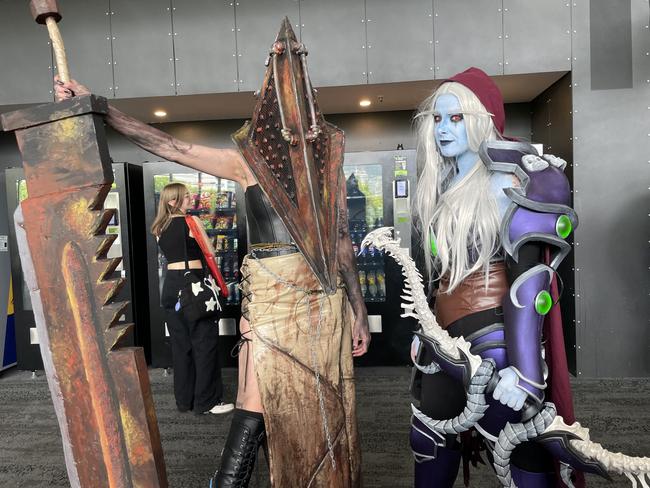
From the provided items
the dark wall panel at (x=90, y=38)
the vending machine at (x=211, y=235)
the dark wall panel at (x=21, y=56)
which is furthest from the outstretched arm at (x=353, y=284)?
the dark wall panel at (x=21, y=56)

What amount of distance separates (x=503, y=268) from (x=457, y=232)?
16cm

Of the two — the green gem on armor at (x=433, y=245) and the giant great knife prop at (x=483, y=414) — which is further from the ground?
the green gem on armor at (x=433, y=245)

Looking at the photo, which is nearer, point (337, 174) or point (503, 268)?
point (503, 268)

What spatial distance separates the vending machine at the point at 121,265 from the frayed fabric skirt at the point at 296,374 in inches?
124

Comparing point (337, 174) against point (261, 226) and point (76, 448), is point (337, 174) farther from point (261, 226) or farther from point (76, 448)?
point (76, 448)

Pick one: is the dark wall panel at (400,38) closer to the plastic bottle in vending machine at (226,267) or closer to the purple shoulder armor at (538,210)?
the plastic bottle in vending machine at (226,267)

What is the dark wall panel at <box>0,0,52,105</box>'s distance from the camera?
431 cm

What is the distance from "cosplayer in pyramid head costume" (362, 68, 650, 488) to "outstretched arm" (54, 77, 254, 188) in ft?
1.68

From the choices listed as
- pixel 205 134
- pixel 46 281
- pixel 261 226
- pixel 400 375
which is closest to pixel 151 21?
pixel 205 134

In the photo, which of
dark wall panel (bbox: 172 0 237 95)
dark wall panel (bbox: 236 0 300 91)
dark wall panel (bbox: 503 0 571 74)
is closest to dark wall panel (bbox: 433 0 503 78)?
dark wall panel (bbox: 503 0 571 74)

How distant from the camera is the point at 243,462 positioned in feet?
5.61

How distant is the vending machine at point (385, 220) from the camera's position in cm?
437

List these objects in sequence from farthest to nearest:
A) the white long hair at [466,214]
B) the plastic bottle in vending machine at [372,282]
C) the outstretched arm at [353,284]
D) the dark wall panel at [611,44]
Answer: the plastic bottle in vending machine at [372,282]
the dark wall panel at [611,44]
the outstretched arm at [353,284]
the white long hair at [466,214]

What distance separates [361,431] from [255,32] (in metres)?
3.26
